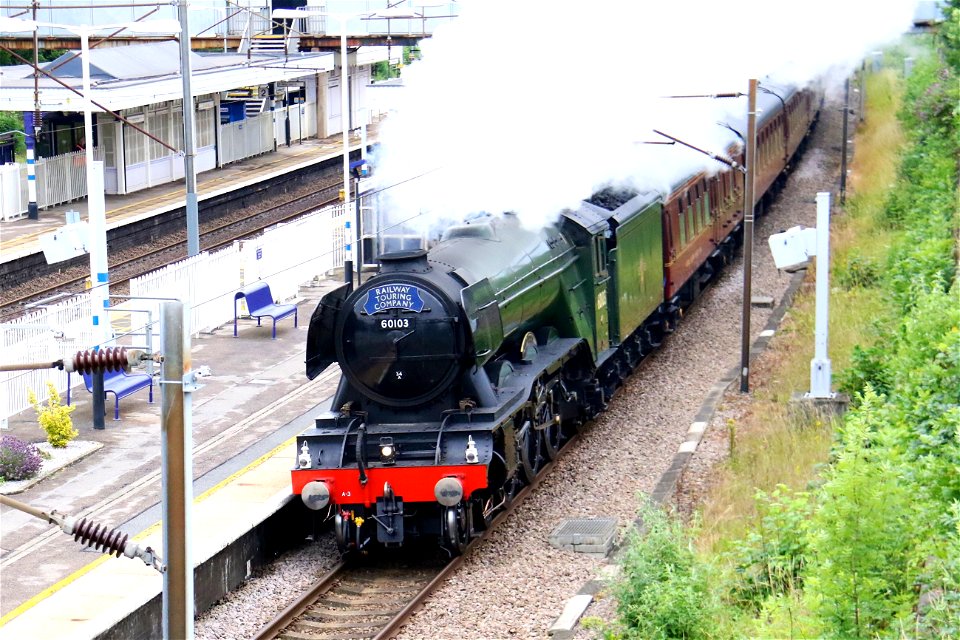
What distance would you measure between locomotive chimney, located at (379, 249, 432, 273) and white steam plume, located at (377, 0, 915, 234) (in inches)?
62.0

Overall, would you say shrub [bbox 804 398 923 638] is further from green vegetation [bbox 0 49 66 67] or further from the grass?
green vegetation [bbox 0 49 66 67]

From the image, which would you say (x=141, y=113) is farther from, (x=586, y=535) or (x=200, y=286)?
(x=586, y=535)

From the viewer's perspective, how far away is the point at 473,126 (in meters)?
14.1

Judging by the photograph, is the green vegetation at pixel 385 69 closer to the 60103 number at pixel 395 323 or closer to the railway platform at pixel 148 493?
the railway platform at pixel 148 493

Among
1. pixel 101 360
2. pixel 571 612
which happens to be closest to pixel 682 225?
pixel 571 612

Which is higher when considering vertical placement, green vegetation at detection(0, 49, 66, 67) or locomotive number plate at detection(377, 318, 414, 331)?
green vegetation at detection(0, 49, 66, 67)

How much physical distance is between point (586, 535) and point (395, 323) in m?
2.53

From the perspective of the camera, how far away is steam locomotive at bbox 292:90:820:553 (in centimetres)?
1095

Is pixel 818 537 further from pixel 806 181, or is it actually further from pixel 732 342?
pixel 806 181

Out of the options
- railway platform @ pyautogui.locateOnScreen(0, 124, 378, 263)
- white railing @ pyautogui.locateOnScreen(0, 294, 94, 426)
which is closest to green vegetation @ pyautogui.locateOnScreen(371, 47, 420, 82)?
railway platform @ pyautogui.locateOnScreen(0, 124, 378, 263)

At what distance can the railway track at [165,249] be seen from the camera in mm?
22469

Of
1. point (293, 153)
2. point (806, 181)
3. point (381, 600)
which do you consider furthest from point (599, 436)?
point (293, 153)

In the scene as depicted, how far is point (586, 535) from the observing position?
457 inches

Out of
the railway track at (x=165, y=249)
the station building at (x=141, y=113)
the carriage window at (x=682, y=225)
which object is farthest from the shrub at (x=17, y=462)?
the station building at (x=141, y=113)
